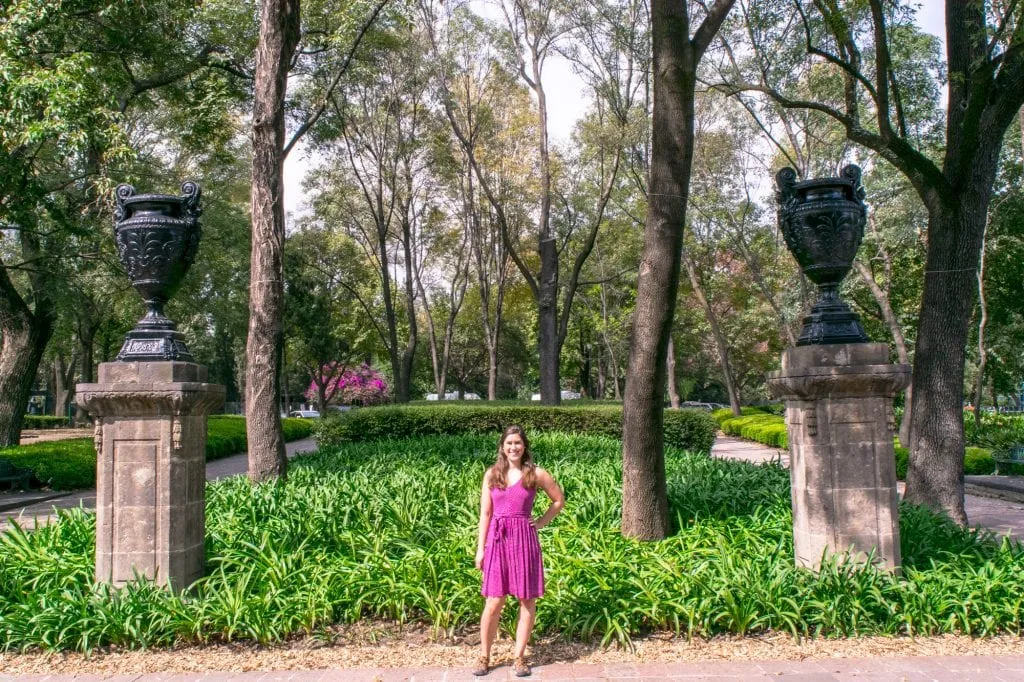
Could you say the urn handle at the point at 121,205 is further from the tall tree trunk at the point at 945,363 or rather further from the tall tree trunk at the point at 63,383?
the tall tree trunk at the point at 63,383

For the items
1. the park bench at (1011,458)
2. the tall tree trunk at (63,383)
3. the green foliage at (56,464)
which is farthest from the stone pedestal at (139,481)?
the tall tree trunk at (63,383)

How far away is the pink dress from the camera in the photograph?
4281 mm

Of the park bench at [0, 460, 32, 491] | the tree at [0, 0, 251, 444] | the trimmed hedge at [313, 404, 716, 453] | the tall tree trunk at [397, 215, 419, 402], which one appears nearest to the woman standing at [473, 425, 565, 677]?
the tree at [0, 0, 251, 444]

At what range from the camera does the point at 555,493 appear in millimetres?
4477

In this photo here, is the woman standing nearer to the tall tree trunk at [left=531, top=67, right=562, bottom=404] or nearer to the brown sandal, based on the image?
the brown sandal

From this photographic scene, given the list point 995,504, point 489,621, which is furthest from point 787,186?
point 995,504

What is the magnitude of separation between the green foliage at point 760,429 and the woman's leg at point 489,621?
1584 centimetres

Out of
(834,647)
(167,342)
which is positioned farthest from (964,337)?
(167,342)

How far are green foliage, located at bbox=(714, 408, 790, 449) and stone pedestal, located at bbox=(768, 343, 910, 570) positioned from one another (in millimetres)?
13802

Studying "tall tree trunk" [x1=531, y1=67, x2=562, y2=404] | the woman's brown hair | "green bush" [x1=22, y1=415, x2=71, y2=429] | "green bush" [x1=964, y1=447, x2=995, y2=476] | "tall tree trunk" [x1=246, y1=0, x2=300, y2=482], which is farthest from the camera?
"green bush" [x1=22, y1=415, x2=71, y2=429]

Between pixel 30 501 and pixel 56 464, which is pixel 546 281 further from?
pixel 30 501

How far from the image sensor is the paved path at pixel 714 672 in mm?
4250

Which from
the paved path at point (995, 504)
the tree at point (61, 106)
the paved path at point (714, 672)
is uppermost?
the tree at point (61, 106)

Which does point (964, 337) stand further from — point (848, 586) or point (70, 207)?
point (70, 207)
